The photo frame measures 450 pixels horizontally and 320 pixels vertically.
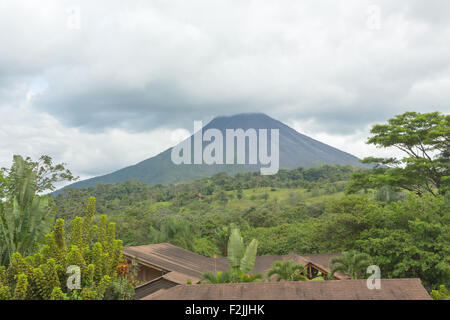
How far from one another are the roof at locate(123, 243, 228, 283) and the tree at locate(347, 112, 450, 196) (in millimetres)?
10733

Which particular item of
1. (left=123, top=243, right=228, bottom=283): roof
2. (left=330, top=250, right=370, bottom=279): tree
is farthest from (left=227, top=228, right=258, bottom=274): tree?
(left=330, top=250, right=370, bottom=279): tree

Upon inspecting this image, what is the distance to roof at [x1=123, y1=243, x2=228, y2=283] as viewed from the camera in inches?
570

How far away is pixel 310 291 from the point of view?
769 centimetres

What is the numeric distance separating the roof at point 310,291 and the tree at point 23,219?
536cm

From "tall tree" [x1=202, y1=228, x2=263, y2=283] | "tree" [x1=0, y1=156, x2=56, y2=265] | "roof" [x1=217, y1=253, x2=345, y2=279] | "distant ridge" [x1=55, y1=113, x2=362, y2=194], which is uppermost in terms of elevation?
"distant ridge" [x1=55, y1=113, x2=362, y2=194]

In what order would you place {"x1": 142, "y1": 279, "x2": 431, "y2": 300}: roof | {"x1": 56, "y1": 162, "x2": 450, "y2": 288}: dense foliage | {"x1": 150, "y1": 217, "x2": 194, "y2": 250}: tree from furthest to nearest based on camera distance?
{"x1": 150, "y1": 217, "x2": 194, "y2": 250}: tree → {"x1": 56, "y1": 162, "x2": 450, "y2": 288}: dense foliage → {"x1": 142, "y1": 279, "x2": 431, "y2": 300}: roof

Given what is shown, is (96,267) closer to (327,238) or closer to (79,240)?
(79,240)

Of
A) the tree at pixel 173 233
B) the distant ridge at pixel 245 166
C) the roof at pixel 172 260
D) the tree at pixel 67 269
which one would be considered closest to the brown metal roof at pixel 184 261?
the roof at pixel 172 260

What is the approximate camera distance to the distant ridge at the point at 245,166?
111 metres

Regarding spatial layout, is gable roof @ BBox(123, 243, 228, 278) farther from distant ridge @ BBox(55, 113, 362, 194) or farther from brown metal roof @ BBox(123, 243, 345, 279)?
distant ridge @ BBox(55, 113, 362, 194)

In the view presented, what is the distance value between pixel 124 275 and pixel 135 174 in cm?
16670

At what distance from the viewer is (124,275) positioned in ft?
36.2

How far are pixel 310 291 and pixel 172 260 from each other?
32.1ft

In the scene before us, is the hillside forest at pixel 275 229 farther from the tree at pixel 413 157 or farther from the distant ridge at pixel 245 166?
the distant ridge at pixel 245 166
